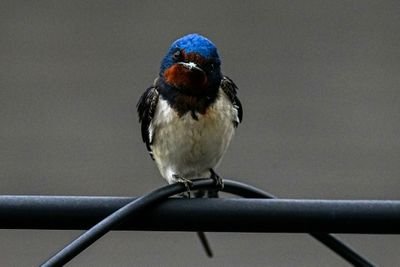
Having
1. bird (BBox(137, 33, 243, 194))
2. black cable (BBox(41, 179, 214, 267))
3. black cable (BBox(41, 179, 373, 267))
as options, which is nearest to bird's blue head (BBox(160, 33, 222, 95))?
bird (BBox(137, 33, 243, 194))

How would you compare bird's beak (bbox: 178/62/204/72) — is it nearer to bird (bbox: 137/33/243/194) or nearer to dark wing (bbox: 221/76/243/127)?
bird (bbox: 137/33/243/194)

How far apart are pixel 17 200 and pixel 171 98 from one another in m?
1.40

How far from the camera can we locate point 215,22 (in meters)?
5.48

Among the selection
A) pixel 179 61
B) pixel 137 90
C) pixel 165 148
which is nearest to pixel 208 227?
pixel 179 61

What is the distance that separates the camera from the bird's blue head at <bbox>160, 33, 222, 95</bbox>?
274cm

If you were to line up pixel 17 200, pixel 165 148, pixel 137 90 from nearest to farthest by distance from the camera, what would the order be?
pixel 17 200 → pixel 165 148 → pixel 137 90

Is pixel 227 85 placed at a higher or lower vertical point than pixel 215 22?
lower

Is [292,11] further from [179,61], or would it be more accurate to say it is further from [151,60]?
[179,61]

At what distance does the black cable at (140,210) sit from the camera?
1.49m

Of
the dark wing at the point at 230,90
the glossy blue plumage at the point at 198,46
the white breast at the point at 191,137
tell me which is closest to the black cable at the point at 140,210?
the glossy blue plumage at the point at 198,46

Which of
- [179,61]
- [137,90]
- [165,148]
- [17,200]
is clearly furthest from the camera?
[137,90]

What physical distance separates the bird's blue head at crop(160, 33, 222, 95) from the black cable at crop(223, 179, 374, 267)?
40.0 inches

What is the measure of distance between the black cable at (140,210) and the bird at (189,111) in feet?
3.19

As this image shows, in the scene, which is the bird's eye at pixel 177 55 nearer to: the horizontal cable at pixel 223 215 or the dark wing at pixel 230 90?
the dark wing at pixel 230 90
